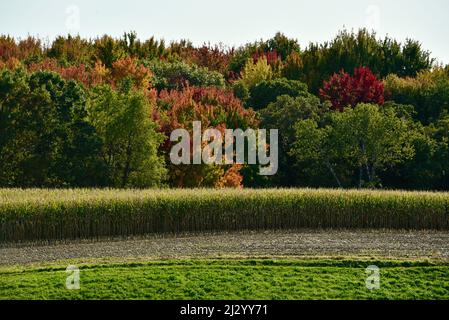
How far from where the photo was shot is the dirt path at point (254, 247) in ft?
103

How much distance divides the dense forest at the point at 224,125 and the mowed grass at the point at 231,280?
19985 millimetres

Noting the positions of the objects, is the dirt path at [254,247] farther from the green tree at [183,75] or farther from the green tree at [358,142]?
the green tree at [183,75]

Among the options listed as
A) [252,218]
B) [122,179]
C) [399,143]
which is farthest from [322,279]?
[399,143]

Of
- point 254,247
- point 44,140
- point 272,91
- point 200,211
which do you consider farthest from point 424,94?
point 254,247

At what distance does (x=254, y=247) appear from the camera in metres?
33.1

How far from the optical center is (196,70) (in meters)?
80.8

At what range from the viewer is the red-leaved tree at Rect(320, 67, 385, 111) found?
65125mm

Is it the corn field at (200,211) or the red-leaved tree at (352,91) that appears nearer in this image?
the corn field at (200,211)

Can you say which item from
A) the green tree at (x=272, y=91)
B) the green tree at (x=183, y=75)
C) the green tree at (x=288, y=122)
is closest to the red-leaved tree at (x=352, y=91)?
the green tree at (x=272, y=91)

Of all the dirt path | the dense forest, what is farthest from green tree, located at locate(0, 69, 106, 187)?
the dirt path

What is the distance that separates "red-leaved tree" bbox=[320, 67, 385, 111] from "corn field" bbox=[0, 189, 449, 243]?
24.9 metres

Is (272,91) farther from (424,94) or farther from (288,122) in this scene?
(424,94)

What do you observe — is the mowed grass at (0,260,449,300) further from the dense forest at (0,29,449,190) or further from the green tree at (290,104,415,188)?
the green tree at (290,104,415,188)
